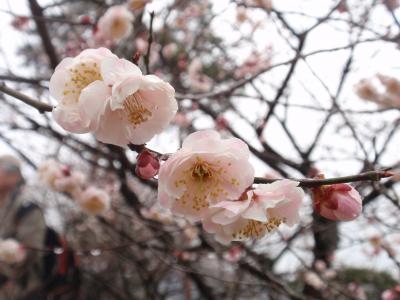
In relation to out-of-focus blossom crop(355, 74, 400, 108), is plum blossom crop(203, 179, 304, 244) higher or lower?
lower

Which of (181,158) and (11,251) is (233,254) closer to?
(11,251)

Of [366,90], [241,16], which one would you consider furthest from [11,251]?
[241,16]

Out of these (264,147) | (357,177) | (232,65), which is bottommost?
(357,177)

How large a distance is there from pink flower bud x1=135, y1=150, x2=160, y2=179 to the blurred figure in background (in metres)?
2.38

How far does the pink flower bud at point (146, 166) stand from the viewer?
79 cm

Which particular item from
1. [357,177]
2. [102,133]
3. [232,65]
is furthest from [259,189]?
[232,65]

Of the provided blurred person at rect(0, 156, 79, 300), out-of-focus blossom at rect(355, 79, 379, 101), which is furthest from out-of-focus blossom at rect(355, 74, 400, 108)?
blurred person at rect(0, 156, 79, 300)

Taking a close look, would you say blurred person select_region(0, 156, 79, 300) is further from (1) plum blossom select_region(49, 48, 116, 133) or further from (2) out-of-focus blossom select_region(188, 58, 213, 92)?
(2) out-of-focus blossom select_region(188, 58, 213, 92)

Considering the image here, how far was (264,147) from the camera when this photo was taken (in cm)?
305

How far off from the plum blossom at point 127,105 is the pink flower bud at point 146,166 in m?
0.07

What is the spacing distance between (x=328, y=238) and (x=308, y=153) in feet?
2.88

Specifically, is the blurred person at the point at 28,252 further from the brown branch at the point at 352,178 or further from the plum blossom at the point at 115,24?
the brown branch at the point at 352,178

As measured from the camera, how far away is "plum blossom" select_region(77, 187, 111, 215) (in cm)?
280

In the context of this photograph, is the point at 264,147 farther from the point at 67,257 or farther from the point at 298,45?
the point at 67,257
